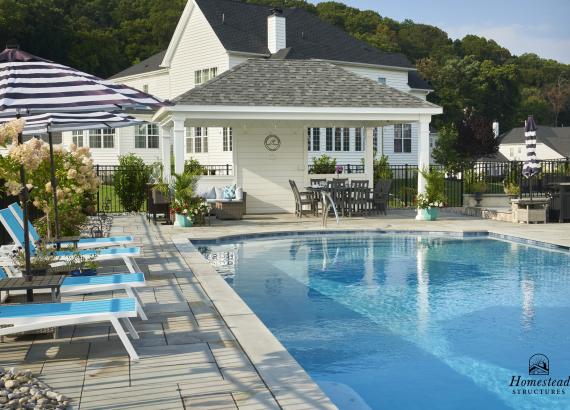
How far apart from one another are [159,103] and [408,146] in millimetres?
34312

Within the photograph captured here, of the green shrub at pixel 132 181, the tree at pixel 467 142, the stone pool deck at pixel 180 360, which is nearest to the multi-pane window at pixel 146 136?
the green shrub at pixel 132 181

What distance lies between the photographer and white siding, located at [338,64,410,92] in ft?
127

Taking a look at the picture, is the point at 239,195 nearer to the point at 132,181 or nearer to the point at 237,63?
the point at 132,181

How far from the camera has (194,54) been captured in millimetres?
35688

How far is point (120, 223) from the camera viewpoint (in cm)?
1848

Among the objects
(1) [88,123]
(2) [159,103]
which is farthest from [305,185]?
(2) [159,103]

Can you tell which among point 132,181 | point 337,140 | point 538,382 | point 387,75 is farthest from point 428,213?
point 387,75

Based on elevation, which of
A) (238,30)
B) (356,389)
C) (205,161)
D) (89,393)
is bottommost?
(356,389)

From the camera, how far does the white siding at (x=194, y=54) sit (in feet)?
111

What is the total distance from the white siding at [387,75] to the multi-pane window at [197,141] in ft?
31.4

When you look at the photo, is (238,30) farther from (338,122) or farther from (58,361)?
(58,361)

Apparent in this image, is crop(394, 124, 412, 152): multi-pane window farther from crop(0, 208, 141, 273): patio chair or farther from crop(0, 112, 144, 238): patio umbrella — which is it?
crop(0, 208, 141, 273): patio chair

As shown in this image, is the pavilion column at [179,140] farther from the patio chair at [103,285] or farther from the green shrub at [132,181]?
the patio chair at [103,285]

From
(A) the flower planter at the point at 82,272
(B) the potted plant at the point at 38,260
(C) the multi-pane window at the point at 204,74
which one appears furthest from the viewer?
(C) the multi-pane window at the point at 204,74
